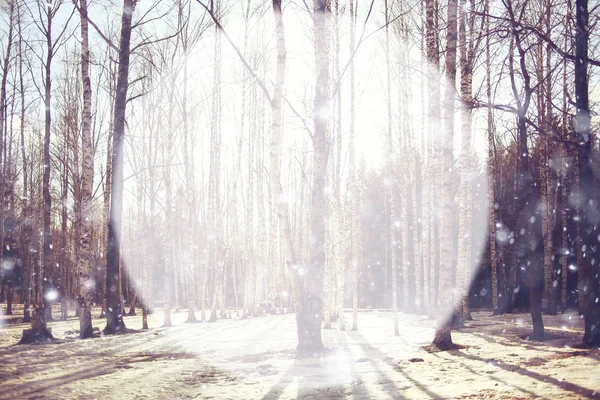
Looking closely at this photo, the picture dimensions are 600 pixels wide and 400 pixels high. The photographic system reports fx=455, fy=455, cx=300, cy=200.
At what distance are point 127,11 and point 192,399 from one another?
10.1 m

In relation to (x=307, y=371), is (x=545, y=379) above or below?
above

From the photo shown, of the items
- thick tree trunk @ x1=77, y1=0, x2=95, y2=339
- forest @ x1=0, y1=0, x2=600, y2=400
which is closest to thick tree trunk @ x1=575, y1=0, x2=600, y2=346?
forest @ x1=0, y1=0, x2=600, y2=400

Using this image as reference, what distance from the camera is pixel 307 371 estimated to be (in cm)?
600

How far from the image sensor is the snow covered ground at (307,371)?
457cm

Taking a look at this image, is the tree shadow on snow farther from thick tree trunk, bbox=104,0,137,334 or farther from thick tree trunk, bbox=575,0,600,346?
thick tree trunk, bbox=104,0,137,334

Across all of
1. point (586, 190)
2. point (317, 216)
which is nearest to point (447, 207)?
point (586, 190)

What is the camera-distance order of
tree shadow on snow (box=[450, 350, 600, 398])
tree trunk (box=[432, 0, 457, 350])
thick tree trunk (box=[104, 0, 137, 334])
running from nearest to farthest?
tree shadow on snow (box=[450, 350, 600, 398]), tree trunk (box=[432, 0, 457, 350]), thick tree trunk (box=[104, 0, 137, 334])

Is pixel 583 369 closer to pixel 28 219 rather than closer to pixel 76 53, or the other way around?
pixel 76 53

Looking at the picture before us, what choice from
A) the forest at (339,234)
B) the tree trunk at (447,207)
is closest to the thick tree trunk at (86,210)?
the forest at (339,234)

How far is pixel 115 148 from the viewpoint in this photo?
11.1m

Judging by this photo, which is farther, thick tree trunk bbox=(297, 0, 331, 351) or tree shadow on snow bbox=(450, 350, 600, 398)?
thick tree trunk bbox=(297, 0, 331, 351)

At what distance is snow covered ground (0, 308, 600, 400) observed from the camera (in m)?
4.57

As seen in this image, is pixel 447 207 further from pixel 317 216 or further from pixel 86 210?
pixel 86 210

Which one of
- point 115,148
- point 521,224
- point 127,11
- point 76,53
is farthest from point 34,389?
point 521,224
